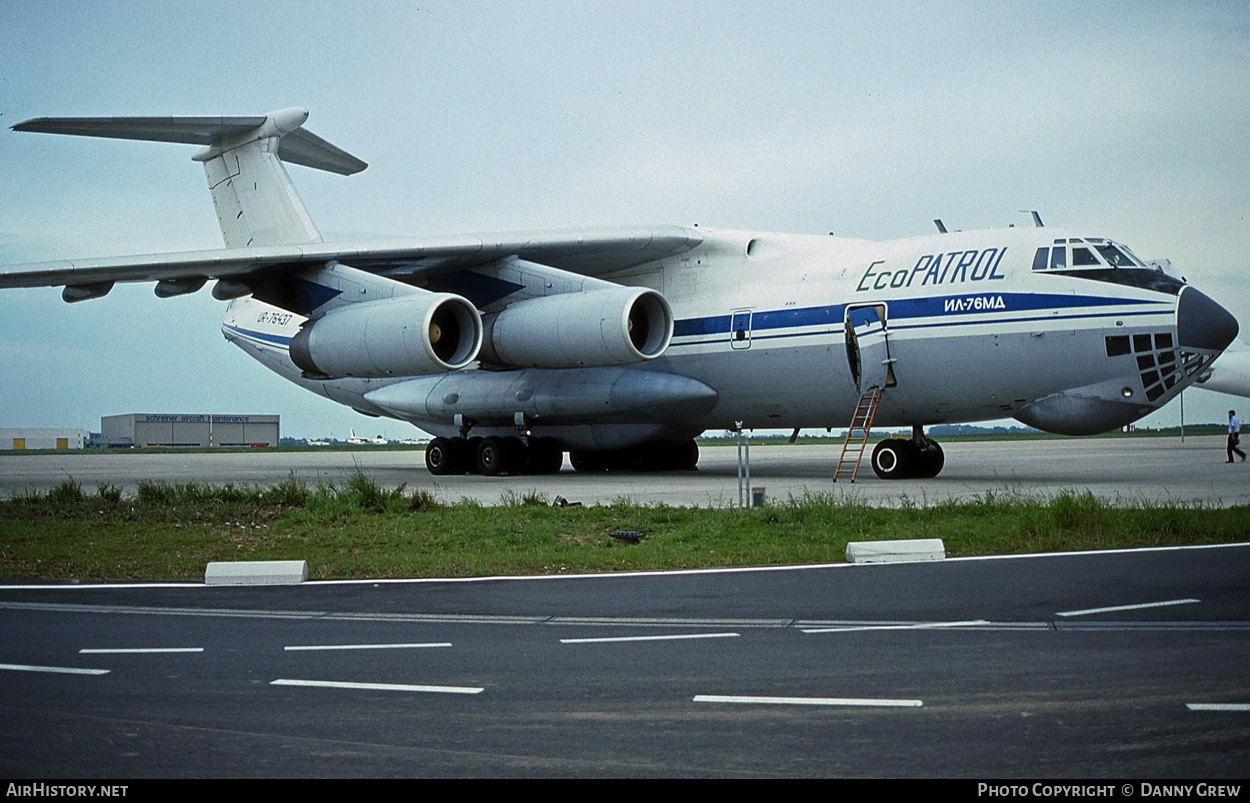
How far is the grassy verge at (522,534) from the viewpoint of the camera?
903 centimetres

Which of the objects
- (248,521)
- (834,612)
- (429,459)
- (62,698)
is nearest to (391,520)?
(248,521)

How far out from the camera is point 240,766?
3.70 meters

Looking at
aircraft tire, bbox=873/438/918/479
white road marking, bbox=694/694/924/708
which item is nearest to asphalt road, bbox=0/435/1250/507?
aircraft tire, bbox=873/438/918/479

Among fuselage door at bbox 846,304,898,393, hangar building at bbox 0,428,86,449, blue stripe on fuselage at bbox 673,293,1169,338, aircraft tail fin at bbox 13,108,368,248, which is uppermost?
aircraft tail fin at bbox 13,108,368,248

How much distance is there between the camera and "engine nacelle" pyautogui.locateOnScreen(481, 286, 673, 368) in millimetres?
18141

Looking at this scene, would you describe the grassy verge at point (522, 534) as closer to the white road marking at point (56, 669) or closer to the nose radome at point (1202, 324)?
the white road marking at point (56, 669)

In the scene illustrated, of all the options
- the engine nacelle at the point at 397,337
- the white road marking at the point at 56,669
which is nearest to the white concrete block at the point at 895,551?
the white road marking at the point at 56,669

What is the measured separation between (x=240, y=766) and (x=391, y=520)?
855 cm

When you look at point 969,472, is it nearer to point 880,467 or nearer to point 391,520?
point 880,467

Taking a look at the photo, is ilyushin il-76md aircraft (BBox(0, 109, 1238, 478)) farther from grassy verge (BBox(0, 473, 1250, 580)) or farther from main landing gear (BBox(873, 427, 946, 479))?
grassy verge (BBox(0, 473, 1250, 580))

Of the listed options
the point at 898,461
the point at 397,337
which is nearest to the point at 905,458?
the point at 898,461

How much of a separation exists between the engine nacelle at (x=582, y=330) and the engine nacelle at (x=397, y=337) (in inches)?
31.1

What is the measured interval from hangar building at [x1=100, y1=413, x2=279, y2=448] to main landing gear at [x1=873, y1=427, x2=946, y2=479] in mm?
60895

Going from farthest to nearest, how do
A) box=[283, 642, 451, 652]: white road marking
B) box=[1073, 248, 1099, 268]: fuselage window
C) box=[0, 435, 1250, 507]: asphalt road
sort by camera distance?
box=[1073, 248, 1099, 268]: fuselage window
box=[0, 435, 1250, 507]: asphalt road
box=[283, 642, 451, 652]: white road marking
